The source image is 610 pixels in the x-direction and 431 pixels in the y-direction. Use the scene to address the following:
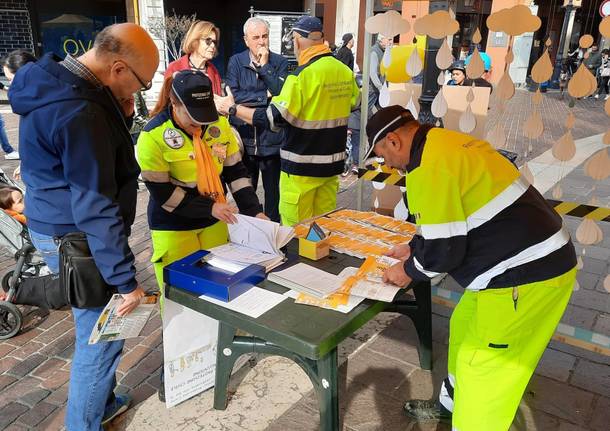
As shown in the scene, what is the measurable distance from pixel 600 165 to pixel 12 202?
4.10 metres

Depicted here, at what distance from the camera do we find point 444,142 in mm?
1809

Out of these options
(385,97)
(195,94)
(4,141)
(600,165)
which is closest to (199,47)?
(385,97)

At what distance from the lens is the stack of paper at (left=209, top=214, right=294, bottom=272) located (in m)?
2.29

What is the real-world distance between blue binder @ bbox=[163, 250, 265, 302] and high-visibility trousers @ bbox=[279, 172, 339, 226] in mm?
1572

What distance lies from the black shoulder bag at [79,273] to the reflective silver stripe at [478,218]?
1.34 m

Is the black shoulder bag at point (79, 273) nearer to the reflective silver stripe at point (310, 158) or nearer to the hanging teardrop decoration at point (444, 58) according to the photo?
the reflective silver stripe at point (310, 158)

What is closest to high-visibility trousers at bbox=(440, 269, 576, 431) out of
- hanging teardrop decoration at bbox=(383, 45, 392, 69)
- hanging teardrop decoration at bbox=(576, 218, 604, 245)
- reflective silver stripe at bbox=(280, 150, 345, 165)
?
hanging teardrop decoration at bbox=(576, 218, 604, 245)

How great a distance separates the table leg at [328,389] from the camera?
200cm

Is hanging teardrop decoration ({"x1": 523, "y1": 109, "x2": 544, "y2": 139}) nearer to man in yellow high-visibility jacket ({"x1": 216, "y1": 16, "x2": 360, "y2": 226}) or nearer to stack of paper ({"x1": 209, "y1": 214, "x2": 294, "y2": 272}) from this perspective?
man in yellow high-visibility jacket ({"x1": 216, "y1": 16, "x2": 360, "y2": 226})

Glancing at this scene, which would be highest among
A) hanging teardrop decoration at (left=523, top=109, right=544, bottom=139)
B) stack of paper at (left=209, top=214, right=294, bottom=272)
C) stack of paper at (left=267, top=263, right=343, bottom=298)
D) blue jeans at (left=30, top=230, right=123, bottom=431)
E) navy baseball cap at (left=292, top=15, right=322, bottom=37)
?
navy baseball cap at (left=292, top=15, right=322, bottom=37)

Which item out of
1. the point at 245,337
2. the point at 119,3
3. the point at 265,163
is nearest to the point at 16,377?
the point at 245,337

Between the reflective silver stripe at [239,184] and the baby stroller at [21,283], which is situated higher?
the reflective silver stripe at [239,184]

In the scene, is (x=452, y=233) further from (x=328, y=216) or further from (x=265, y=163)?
(x=265, y=163)

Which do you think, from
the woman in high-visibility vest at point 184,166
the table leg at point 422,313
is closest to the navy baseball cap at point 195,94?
the woman in high-visibility vest at point 184,166
